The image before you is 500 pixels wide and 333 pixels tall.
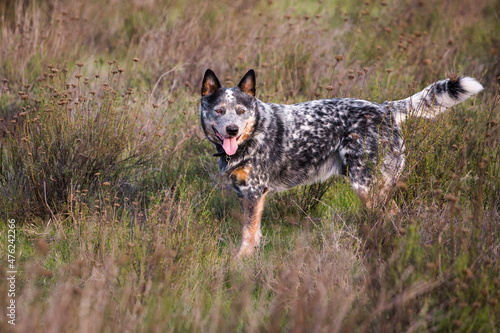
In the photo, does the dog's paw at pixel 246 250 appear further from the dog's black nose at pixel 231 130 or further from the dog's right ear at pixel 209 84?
the dog's right ear at pixel 209 84

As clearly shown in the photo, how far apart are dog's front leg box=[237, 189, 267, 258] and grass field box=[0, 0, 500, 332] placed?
14 centimetres

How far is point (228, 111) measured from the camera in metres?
4.24

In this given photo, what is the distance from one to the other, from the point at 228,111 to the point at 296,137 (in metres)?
0.74

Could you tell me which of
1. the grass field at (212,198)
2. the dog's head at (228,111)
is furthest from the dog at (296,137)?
the grass field at (212,198)

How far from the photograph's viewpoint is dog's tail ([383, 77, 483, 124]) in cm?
404

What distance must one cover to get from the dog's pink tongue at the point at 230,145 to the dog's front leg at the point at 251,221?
19.6 inches

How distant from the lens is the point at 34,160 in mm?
4281

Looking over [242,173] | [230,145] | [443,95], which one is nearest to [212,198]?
[242,173]

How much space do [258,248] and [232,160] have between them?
0.88 m

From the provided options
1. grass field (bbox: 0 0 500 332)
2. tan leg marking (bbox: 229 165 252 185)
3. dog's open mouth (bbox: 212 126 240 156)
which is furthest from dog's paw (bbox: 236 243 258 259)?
dog's open mouth (bbox: 212 126 240 156)

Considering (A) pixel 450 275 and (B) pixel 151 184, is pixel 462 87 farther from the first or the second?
(B) pixel 151 184

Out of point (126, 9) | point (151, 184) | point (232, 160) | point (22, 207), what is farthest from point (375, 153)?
point (126, 9)

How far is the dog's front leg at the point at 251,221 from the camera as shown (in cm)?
418

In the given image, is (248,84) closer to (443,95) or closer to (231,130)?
(231,130)
